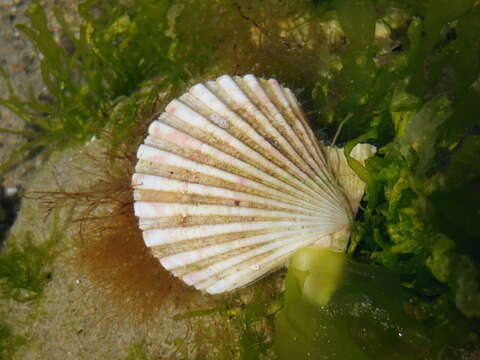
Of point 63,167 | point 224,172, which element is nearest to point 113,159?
point 63,167

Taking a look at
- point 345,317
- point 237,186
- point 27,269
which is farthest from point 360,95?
point 27,269

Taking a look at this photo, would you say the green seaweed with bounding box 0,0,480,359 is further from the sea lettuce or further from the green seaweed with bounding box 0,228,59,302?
the green seaweed with bounding box 0,228,59,302

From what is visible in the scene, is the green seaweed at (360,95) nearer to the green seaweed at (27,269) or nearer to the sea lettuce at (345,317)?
the sea lettuce at (345,317)

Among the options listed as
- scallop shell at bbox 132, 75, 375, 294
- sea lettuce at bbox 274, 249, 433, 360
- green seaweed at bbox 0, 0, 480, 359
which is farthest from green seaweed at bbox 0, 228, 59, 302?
sea lettuce at bbox 274, 249, 433, 360

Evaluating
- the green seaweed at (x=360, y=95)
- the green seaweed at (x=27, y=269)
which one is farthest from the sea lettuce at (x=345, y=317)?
the green seaweed at (x=27, y=269)

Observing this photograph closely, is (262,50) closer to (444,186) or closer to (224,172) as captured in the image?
(224,172)
